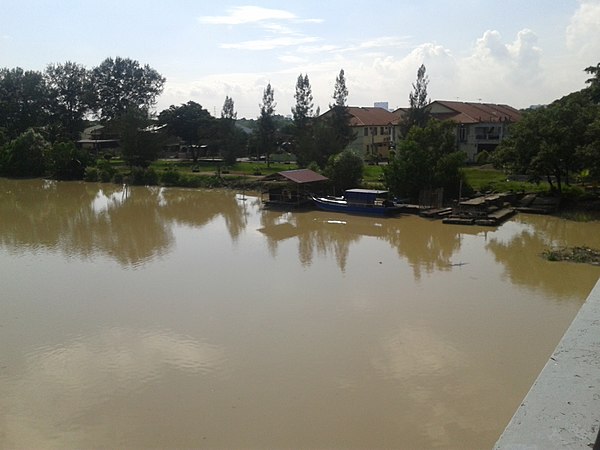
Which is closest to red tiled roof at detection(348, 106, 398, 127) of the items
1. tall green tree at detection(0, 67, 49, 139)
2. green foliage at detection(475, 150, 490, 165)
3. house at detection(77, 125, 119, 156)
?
green foliage at detection(475, 150, 490, 165)

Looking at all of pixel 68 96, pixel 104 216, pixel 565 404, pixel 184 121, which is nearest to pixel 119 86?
pixel 68 96

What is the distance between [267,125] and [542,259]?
32090 mm

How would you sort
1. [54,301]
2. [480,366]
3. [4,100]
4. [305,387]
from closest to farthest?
1. [305,387]
2. [480,366]
3. [54,301]
4. [4,100]

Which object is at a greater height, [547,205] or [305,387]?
[547,205]

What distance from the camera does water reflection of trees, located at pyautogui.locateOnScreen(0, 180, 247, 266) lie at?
19797mm

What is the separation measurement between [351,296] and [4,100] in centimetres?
5720

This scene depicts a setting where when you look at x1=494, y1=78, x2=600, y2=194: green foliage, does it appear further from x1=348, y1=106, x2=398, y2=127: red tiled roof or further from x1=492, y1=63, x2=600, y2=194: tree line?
x1=348, y1=106, x2=398, y2=127: red tiled roof

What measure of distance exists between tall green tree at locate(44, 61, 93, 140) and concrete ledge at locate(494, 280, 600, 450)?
59784 mm

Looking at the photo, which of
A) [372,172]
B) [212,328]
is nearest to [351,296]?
[212,328]

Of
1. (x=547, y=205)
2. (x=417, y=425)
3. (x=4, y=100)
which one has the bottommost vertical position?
(x=417, y=425)

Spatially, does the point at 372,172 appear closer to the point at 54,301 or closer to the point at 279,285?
the point at 279,285

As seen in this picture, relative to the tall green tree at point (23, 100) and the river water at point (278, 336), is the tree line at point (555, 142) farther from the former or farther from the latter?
the tall green tree at point (23, 100)

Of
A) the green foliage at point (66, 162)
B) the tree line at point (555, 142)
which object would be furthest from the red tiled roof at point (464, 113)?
the green foliage at point (66, 162)

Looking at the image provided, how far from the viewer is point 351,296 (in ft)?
43.7
